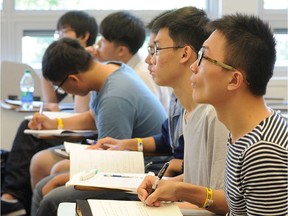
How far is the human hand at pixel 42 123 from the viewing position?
3.26m

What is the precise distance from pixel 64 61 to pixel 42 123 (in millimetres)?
436

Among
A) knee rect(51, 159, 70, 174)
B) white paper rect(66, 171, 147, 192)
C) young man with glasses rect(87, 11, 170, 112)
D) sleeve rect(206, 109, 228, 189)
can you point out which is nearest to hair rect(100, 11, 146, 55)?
young man with glasses rect(87, 11, 170, 112)

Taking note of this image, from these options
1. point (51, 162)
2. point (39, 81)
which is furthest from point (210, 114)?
point (39, 81)

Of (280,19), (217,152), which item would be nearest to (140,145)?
(217,152)

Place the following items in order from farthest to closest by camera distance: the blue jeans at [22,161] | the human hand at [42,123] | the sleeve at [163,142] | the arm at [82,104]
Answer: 1. the blue jeans at [22,161]
2. the arm at [82,104]
3. the human hand at [42,123]
4. the sleeve at [163,142]

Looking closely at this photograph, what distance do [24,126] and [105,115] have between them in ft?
4.60

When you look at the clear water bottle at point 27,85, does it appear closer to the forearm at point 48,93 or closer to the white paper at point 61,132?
the forearm at point 48,93

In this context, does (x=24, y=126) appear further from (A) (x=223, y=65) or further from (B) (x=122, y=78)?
(A) (x=223, y=65)

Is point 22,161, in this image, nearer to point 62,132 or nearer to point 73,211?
point 62,132

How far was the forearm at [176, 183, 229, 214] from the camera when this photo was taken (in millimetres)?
1704

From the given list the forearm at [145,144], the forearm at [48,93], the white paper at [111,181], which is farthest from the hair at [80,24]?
the white paper at [111,181]

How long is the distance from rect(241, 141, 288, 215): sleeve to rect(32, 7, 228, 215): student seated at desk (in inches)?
13.3

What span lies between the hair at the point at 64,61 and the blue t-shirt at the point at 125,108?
163 millimetres

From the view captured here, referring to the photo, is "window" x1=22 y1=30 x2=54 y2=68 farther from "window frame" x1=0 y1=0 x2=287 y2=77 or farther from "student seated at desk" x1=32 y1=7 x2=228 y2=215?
"student seated at desk" x1=32 y1=7 x2=228 y2=215
